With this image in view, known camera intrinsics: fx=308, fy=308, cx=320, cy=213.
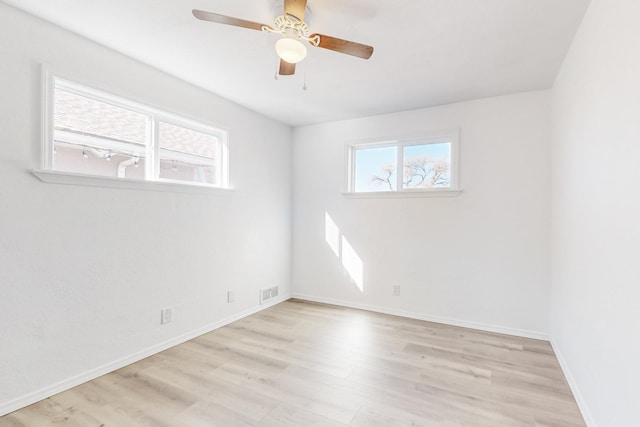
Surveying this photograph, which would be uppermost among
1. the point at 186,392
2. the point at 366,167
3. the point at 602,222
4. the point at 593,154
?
the point at 366,167

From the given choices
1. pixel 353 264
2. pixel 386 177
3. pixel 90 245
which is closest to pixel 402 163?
pixel 386 177

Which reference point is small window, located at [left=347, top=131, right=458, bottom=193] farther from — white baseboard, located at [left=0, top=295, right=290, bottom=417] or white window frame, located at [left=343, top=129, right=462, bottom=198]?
white baseboard, located at [left=0, top=295, right=290, bottom=417]

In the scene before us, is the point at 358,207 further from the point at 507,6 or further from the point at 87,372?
the point at 87,372

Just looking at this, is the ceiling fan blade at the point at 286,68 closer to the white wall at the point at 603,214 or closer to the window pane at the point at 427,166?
the white wall at the point at 603,214

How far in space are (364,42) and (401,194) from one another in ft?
6.38

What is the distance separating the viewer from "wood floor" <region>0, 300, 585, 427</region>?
6.19 feet

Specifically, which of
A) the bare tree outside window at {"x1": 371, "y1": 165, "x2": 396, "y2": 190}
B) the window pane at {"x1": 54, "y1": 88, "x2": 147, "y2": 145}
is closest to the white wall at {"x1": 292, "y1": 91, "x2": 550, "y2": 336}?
the bare tree outside window at {"x1": 371, "y1": 165, "x2": 396, "y2": 190}

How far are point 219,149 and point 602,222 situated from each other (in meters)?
3.31

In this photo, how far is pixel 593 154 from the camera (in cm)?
183

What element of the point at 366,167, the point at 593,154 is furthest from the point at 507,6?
the point at 366,167

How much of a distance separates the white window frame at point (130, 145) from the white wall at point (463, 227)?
4.71 ft

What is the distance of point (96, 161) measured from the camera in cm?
241

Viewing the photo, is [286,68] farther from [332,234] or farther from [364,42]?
[332,234]

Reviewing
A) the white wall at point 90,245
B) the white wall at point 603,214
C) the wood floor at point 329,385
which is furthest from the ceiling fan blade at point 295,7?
the wood floor at point 329,385
